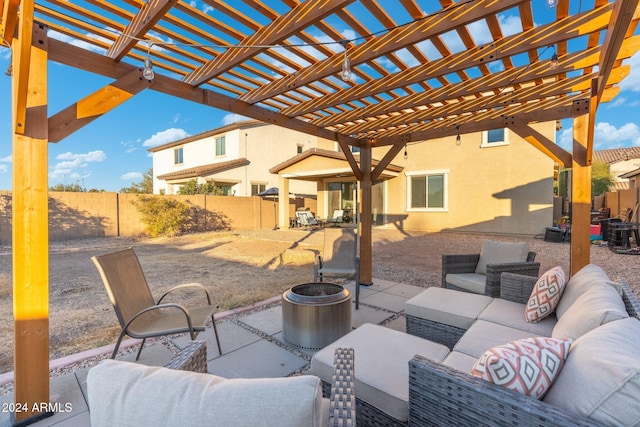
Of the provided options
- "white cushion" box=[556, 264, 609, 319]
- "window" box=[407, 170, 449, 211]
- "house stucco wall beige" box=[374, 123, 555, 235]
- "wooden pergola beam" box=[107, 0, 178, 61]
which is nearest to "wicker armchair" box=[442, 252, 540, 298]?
"white cushion" box=[556, 264, 609, 319]

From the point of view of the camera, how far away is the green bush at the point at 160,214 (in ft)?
38.1

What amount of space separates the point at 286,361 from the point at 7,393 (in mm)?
2119

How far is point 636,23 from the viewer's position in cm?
238

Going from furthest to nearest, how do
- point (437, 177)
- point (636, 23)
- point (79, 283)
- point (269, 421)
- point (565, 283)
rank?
point (437, 177)
point (79, 283)
point (565, 283)
point (636, 23)
point (269, 421)

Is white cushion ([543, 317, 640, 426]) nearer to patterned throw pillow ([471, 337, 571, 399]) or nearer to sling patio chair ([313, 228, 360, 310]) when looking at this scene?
patterned throw pillow ([471, 337, 571, 399])

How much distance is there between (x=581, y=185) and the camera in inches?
149

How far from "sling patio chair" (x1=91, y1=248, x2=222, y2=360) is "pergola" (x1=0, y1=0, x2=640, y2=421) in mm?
463

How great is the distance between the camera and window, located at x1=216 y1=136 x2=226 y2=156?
19609 mm

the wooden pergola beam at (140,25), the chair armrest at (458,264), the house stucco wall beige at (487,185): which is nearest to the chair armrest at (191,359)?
the wooden pergola beam at (140,25)

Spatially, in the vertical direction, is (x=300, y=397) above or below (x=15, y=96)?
below

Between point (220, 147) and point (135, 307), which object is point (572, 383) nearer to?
point (135, 307)

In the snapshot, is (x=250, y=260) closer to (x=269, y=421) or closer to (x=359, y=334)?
(x=359, y=334)

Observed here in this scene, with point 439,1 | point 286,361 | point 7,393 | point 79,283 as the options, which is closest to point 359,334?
point 286,361

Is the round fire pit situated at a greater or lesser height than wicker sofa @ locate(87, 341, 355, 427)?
lesser
